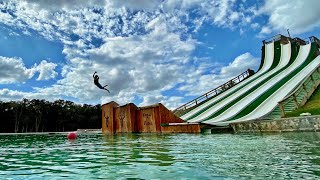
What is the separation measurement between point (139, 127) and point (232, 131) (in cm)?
632

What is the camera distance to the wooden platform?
622 inches

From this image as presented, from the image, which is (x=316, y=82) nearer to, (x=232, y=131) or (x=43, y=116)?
(x=232, y=131)

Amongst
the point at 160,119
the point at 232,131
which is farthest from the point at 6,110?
the point at 232,131

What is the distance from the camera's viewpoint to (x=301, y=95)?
18141 millimetres

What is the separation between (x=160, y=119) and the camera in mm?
16312

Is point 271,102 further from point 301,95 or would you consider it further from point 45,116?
point 45,116

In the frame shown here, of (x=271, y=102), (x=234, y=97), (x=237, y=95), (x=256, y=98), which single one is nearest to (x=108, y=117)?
(x=234, y=97)

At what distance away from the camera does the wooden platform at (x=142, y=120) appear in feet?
51.8

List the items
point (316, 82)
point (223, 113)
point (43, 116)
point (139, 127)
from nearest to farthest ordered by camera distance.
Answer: point (139, 127) < point (223, 113) < point (316, 82) < point (43, 116)

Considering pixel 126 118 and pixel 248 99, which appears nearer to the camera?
pixel 126 118

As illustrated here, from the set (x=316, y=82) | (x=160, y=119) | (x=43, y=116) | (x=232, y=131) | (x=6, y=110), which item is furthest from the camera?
(x=43, y=116)

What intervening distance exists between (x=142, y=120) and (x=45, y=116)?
163ft

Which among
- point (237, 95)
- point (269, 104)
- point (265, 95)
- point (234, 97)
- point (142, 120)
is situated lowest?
point (142, 120)

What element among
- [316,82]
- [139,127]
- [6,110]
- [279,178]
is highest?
[6,110]
